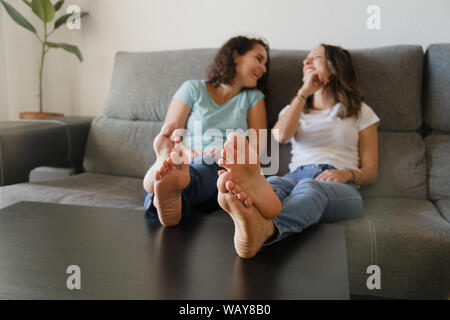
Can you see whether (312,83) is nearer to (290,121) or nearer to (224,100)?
(290,121)

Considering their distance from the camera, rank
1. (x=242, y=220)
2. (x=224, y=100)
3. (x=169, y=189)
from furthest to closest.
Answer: (x=224, y=100) < (x=169, y=189) < (x=242, y=220)

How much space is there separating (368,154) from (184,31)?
1202 mm

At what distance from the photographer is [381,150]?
1.51 meters

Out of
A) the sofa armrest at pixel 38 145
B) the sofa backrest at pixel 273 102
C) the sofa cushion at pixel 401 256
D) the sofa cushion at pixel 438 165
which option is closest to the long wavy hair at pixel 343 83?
the sofa backrest at pixel 273 102

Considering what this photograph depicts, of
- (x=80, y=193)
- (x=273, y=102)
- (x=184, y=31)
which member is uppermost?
(x=184, y=31)

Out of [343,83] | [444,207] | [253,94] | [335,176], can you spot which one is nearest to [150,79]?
[253,94]

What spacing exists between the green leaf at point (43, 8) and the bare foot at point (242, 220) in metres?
1.68

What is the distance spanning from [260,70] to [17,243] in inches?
42.8

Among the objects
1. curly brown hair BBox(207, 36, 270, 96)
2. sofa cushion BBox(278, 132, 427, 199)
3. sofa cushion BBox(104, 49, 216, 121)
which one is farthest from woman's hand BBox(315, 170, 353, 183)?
sofa cushion BBox(104, 49, 216, 121)

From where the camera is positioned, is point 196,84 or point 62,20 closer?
point 196,84

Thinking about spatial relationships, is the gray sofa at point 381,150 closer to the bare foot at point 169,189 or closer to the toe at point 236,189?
the bare foot at point 169,189

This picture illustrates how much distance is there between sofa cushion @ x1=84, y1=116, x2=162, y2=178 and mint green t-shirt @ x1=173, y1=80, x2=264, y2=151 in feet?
0.96

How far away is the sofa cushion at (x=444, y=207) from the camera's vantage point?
1.21m

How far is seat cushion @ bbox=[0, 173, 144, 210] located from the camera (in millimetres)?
1327
